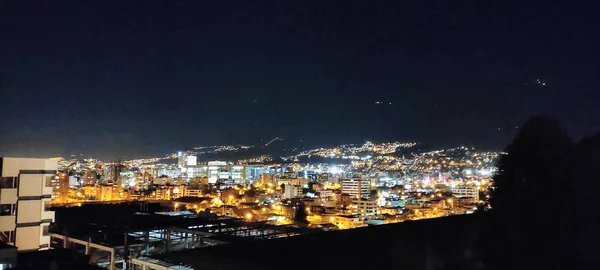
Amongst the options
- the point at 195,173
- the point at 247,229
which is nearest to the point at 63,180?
the point at 247,229

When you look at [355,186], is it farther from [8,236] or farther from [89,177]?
[8,236]

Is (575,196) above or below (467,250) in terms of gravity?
above

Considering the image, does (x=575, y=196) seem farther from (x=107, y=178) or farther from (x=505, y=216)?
(x=107, y=178)

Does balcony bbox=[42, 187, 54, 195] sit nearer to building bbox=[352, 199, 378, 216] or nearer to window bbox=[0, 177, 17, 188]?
window bbox=[0, 177, 17, 188]


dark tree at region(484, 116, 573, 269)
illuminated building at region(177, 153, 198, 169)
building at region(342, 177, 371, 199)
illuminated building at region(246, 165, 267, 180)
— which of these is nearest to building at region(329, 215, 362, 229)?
→ dark tree at region(484, 116, 573, 269)

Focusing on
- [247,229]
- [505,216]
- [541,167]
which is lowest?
[247,229]

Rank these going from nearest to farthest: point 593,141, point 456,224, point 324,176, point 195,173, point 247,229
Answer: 1. point 593,141
2. point 456,224
3. point 247,229
4. point 324,176
5. point 195,173

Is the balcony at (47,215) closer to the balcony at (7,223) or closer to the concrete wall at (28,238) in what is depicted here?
the concrete wall at (28,238)
